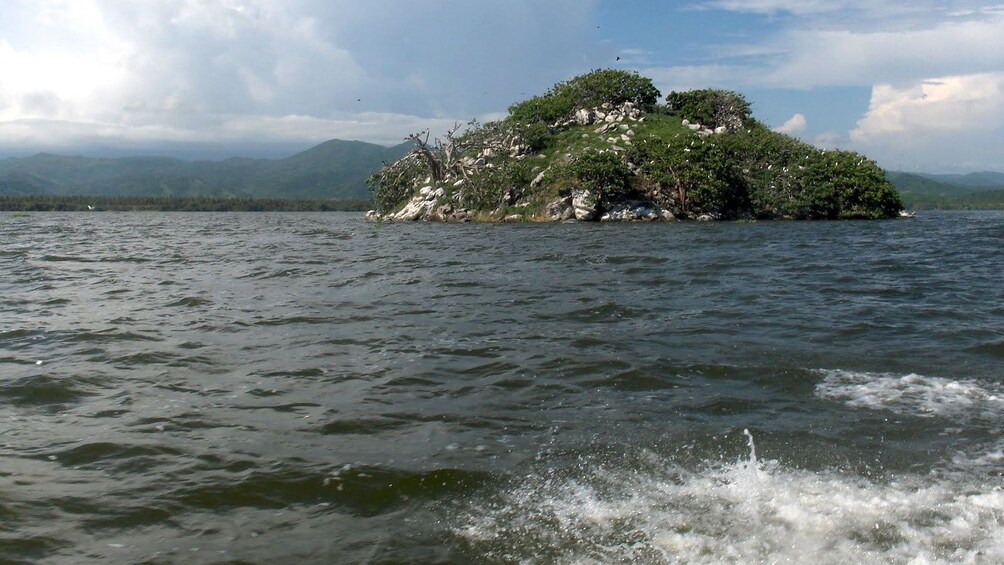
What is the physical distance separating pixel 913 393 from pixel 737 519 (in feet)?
13.9

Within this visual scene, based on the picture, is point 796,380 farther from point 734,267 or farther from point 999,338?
point 734,267

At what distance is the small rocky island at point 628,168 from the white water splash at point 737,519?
51.0m

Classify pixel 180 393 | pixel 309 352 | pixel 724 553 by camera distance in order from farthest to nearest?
pixel 309 352 → pixel 180 393 → pixel 724 553

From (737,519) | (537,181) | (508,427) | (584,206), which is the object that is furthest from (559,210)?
(737,519)

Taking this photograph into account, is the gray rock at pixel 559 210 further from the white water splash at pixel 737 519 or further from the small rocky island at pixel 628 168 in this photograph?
the white water splash at pixel 737 519

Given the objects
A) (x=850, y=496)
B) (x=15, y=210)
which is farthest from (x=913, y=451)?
(x=15, y=210)

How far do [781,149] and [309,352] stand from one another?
61491mm

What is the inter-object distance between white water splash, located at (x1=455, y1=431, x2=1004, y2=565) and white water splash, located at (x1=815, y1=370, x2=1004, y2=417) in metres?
2.10

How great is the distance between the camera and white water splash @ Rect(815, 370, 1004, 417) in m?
7.19

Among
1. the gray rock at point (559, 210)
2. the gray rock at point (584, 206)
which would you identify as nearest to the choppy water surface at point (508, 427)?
the gray rock at point (584, 206)

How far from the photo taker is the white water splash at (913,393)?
719 centimetres

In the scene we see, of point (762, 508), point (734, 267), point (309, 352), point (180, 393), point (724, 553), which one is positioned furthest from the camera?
point (734, 267)

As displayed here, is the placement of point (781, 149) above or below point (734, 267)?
above

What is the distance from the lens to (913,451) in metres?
6.07
